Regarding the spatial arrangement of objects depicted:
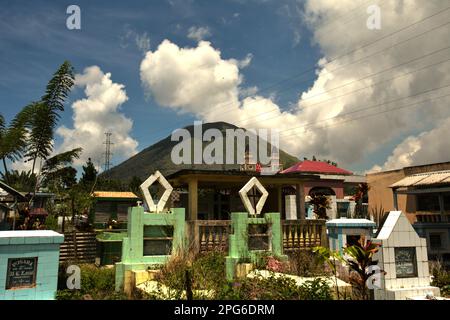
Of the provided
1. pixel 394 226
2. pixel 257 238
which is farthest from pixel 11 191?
pixel 394 226

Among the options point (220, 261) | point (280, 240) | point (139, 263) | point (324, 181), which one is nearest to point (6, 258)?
point (139, 263)

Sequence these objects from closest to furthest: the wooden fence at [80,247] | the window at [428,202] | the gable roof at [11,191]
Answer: the gable roof at [11,191] → the wooden fence at [80,247] → the window at [428,202]

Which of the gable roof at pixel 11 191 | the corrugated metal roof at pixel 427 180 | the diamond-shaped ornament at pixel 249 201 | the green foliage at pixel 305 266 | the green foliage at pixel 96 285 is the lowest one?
the green foliage at pixel 96 285

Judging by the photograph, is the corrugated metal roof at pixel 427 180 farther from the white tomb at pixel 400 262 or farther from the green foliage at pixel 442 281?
the white tomb at pixel 400 262

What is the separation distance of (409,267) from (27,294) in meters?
8.52

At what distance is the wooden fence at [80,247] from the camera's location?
54.1 feet

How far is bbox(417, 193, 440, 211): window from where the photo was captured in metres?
23.8

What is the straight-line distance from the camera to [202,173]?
48.4 feet

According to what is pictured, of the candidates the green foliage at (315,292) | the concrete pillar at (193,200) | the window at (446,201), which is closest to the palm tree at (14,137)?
the concrete pillar at (193,200)

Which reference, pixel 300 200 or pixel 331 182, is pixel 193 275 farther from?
pixel 331 182

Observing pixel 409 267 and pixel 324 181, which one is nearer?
pixel 409 267

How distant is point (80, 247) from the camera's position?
17.3 m

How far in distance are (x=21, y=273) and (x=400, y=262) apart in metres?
8.41
